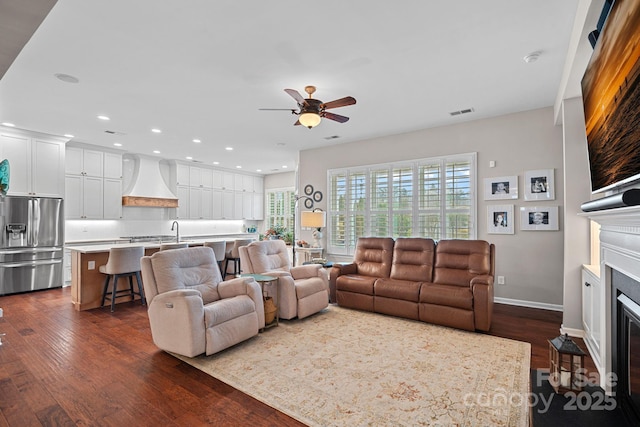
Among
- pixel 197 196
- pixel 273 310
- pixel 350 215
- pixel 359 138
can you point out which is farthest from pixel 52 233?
pixel 359 138

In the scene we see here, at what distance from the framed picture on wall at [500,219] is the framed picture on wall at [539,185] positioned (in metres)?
0.31

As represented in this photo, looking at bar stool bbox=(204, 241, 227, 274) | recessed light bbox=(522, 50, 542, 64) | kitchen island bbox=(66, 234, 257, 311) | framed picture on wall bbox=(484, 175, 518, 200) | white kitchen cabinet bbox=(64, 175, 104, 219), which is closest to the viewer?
recessed light bbox=(522, 50, 542, 64)

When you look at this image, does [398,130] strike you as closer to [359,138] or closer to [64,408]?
[359,138]

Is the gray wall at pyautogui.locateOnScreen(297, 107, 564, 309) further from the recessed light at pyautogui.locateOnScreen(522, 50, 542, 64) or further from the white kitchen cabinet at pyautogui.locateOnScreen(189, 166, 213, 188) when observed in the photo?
the white kitchen cabinet at pyautogui.locateOnScreen(189, 166, 213, 188)

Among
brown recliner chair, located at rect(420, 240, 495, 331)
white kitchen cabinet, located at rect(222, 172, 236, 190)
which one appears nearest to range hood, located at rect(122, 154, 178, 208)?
white kitchen cabinet, located at rect(222, 172, 236, 190)

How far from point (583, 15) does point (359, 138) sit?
4.13 m

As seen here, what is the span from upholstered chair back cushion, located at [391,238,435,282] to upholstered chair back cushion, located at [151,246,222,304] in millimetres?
2403

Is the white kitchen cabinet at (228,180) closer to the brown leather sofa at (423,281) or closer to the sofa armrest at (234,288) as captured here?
the brown leather sofa at (423,281)

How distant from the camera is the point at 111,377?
2.65 meters

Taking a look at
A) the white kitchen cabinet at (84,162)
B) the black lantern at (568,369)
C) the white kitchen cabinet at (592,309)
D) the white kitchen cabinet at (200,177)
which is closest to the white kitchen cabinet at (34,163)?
the white kitchen cabinet at (84,162)

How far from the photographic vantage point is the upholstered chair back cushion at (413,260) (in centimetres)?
434

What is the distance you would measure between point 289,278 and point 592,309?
303 cm

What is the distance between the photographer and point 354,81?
3732mm

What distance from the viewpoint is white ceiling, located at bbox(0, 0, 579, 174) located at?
8.26 feet
